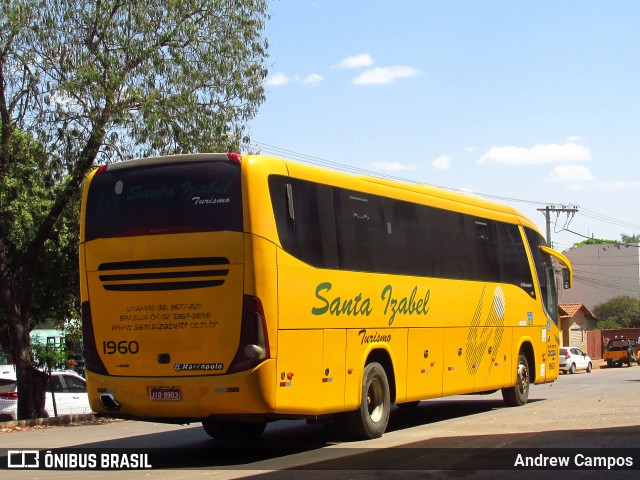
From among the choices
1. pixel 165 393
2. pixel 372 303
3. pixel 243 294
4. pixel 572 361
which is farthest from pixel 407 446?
pixel 572 361

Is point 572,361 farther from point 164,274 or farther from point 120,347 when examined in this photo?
point 164,274

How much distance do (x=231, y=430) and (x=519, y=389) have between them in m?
7.14

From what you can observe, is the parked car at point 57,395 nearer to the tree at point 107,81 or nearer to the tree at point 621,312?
the tree at point 107,81

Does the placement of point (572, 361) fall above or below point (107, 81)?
below

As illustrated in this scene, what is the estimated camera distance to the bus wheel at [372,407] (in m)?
13.1

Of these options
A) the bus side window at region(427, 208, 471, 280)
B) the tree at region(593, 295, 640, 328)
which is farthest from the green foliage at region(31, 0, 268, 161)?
the tree at region(593, 295, 640, 328)

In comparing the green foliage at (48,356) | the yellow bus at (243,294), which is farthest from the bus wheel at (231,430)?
the green foliage at (48,356)

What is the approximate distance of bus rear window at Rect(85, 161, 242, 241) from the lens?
448 inches

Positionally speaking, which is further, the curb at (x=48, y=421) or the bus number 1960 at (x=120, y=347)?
the curb at (x=48, y=421)

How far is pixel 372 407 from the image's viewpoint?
534 inches

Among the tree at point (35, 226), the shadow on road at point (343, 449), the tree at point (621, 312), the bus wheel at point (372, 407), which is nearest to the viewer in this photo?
the shadow on road at point (343, 449)

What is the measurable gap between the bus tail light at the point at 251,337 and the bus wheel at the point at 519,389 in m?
8.88

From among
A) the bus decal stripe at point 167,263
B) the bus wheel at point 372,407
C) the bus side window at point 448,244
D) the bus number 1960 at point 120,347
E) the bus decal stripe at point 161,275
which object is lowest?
the bus wheel at point 372,407

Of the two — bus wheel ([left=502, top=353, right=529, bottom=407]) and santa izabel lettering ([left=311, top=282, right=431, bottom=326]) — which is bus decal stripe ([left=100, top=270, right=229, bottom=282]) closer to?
santa izabel lettering ([left=311, top=282, right=431, bottom=326])
